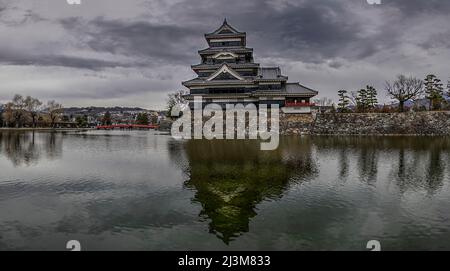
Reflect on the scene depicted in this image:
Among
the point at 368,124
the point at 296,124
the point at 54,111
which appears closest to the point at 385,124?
the point at 368,124

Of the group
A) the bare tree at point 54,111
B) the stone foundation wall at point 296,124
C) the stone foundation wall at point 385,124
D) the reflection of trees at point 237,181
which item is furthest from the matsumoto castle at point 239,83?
the bare tree at point 54,111

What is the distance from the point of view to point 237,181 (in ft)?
44.7

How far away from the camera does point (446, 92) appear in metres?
49.7

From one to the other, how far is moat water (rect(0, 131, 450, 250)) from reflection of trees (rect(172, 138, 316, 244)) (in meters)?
0.04

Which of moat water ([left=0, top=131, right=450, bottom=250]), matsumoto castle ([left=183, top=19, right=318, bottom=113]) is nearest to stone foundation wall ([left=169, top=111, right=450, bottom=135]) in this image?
matsumoto castle ([left=183, top=19, right=318, bottom=113])

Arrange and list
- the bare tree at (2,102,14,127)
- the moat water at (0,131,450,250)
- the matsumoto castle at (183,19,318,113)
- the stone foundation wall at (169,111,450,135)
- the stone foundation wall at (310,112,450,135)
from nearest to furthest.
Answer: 1. the moat water at (0,131,450,250)
2. the stone foundation wall at (310,112,450,135)
3. the stone foundation wall at (169,111,450,135)
4. the matsumoto castle at (183,19,318,113)
5. the bare tree at (2,102,14,127)

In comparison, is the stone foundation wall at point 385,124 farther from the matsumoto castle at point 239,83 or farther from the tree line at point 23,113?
the tree line at point 23,113

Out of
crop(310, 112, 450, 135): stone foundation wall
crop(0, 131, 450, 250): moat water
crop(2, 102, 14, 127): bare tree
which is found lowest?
crop(0, 131, 450, 250): moat water

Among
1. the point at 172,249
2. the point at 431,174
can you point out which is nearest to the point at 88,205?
the point at 172,249

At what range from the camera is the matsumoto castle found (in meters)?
45.4

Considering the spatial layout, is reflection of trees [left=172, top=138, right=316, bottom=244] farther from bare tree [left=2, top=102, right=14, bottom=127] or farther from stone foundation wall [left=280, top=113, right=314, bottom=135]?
bare tree [left=2, top=102, right=14, bottom=127]
